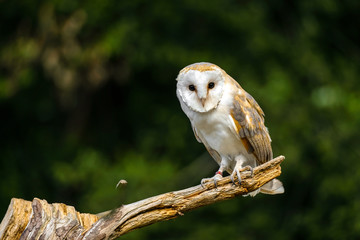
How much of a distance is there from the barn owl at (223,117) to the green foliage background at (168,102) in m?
2.88

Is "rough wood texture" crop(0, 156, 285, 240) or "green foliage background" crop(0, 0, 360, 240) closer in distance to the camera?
"rough wood texture" crop(0, 156, 285, 240)

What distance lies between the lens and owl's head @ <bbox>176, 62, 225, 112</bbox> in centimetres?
340

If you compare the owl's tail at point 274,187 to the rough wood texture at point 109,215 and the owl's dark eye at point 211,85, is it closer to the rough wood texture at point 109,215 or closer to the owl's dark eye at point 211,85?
the rough wood texture at point 109,215

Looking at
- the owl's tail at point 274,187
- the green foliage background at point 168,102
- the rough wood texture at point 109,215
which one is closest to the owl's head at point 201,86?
the rough wood texture at point 109,215

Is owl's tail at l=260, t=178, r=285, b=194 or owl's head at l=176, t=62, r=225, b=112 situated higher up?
owl's head at l=176, t=62, r=225, b=112

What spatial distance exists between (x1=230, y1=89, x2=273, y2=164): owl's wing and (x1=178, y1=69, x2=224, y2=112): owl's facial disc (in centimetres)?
17

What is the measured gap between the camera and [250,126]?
368cm

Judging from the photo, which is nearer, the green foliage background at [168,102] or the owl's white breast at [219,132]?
the owl's white breast at [219,132]

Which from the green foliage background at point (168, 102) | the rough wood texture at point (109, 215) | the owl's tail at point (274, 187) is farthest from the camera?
the green foliage background at point (168, 102)

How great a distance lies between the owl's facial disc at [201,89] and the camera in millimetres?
3395

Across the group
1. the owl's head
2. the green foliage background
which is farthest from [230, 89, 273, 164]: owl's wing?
the green foliage background

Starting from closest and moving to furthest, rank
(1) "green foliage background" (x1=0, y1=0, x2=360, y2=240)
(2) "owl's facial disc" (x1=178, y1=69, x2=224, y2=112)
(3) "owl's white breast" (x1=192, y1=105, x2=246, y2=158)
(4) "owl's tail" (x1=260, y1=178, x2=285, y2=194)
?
(2) "owl's facial disc" (x1=178, y1=69, x2=224, y2=112) → (3) "owl's white breast" (x1=192, y1=105, x2=246, y2=158) → (4) "owl's tail" (x1=260, y1=178, x2=285, y2=194) → (1) "green foliage background" (x1=0, y1=0, x2=360, y2=240)

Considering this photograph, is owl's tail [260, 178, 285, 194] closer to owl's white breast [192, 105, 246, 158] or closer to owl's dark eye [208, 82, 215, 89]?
owl's white breast [192, 105, 246, 158]

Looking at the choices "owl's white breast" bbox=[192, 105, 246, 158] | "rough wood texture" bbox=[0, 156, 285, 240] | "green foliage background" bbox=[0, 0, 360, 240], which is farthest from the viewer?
"green foliage background" bbox=[0, 0, 360, 240]
